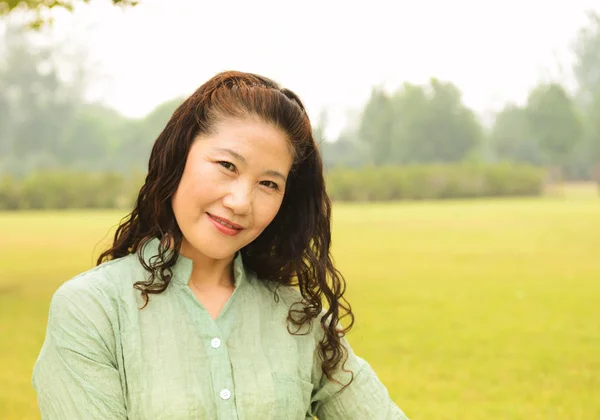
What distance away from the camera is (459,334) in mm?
6223

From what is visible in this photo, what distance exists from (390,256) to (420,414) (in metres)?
7.82

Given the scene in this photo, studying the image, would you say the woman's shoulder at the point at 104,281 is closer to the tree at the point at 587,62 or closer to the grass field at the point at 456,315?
the grass field at the point at 456,315

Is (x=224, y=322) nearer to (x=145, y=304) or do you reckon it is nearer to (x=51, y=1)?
(x=145, y=304)

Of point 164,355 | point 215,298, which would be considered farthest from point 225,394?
point 215,298

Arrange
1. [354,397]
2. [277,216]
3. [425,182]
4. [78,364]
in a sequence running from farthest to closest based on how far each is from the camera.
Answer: [425,182]
[277,216]
[354,397]
[78,364]

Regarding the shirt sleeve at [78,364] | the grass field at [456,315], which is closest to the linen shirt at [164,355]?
the shirt sleeve at [78,364]

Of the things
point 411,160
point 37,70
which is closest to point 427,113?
point 411,160

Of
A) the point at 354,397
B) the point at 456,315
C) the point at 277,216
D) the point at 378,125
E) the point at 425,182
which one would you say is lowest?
the point at 456,315

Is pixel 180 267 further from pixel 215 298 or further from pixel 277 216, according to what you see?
pixel 277 216

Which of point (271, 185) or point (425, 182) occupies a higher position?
point (271, 185)

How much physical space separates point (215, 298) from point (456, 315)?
5.68 meters

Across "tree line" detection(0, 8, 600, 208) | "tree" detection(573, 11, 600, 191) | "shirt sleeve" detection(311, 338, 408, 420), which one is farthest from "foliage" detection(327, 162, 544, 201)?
"shirt sleeve" detection(311, 338, 408, 420)

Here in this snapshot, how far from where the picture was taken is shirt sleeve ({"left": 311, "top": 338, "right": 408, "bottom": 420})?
5.75 ft

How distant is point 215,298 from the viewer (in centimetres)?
168
